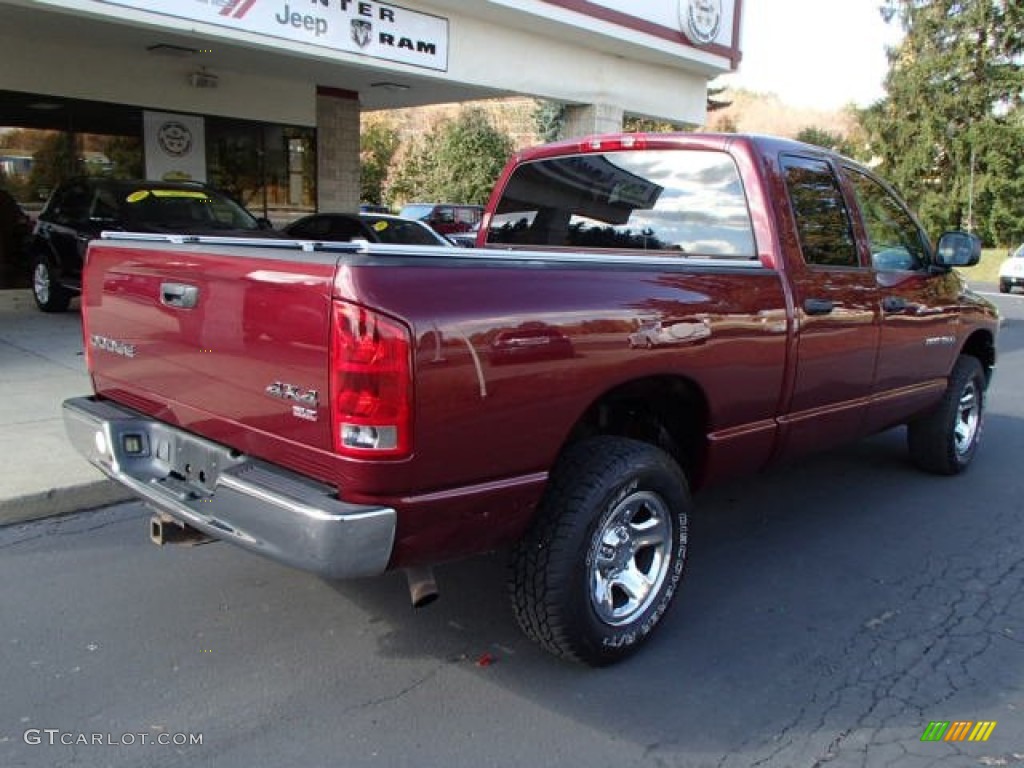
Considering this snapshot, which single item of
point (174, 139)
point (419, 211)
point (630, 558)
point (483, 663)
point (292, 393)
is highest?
point (174, 139)

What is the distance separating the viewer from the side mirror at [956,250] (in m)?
5.10

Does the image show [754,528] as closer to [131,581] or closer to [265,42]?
[131,581]

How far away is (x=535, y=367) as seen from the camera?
9.14 feet

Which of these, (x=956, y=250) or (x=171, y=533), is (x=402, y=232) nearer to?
(x=956, y=250)

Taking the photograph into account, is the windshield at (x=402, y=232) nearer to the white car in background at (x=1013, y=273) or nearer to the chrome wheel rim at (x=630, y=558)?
the chrome wheel rim at (x=630, y=558)

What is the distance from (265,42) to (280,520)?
8.50 m

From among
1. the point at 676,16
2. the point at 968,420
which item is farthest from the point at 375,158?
the point at 968,420

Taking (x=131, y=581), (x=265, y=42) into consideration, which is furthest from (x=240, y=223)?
(x=131, y=581)

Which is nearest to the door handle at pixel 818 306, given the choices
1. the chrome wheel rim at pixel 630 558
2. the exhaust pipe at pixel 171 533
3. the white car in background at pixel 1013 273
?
the chrome wheel rim at pixel 630 558

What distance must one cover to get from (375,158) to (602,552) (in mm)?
34553

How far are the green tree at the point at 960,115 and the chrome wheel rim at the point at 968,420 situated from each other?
3508cm

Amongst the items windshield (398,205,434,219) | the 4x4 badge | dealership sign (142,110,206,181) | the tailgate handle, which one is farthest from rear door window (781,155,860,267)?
windshield (398,205,434,219)

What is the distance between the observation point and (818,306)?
157 inches

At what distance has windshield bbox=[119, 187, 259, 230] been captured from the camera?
33.4 ft
